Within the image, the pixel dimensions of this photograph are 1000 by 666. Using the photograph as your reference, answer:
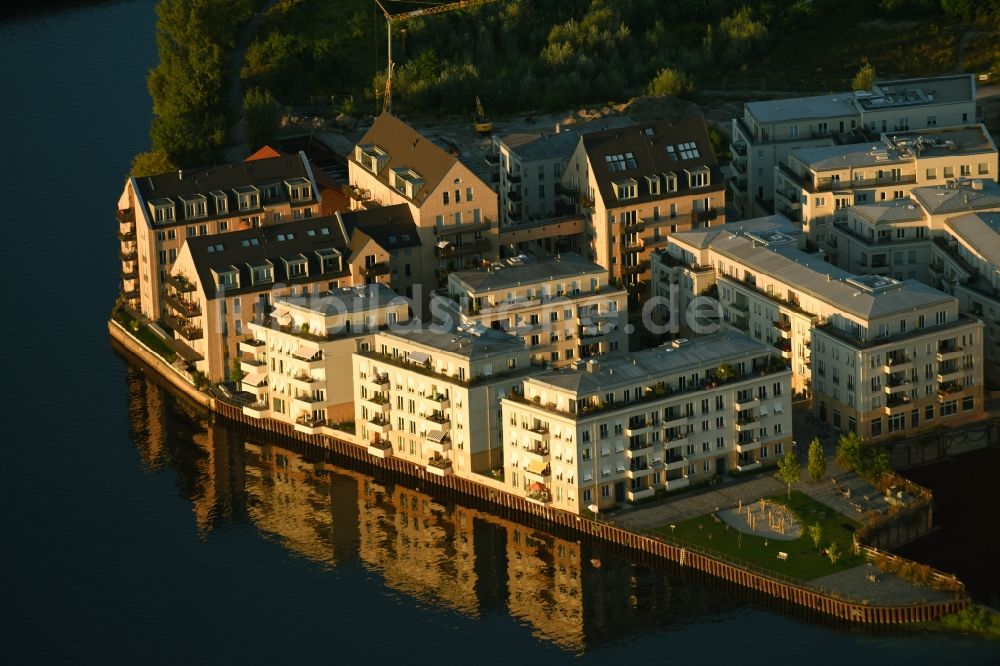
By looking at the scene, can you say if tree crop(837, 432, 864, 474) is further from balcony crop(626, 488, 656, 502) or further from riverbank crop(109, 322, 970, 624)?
riverbank crop(109, 322, 970, 624)

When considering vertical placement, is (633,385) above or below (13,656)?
above

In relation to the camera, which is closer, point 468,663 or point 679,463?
point 468,663

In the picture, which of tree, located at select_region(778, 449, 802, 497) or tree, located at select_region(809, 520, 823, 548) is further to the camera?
tree, located at select_region(778, 449, 802, 497)

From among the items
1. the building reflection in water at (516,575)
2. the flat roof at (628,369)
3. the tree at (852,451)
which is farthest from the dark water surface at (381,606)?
the tree at (852,451)

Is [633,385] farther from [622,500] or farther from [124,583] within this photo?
[124,583]

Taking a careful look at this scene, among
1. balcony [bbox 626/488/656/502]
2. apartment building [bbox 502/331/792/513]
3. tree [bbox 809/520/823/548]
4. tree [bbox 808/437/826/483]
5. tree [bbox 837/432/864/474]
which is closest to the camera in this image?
tree [bbox 809/520/823/548]

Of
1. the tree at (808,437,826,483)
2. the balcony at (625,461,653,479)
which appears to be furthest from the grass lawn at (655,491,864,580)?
the balcony at (625,461,653,479)

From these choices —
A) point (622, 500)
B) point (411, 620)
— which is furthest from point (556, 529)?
point (411, 620)
